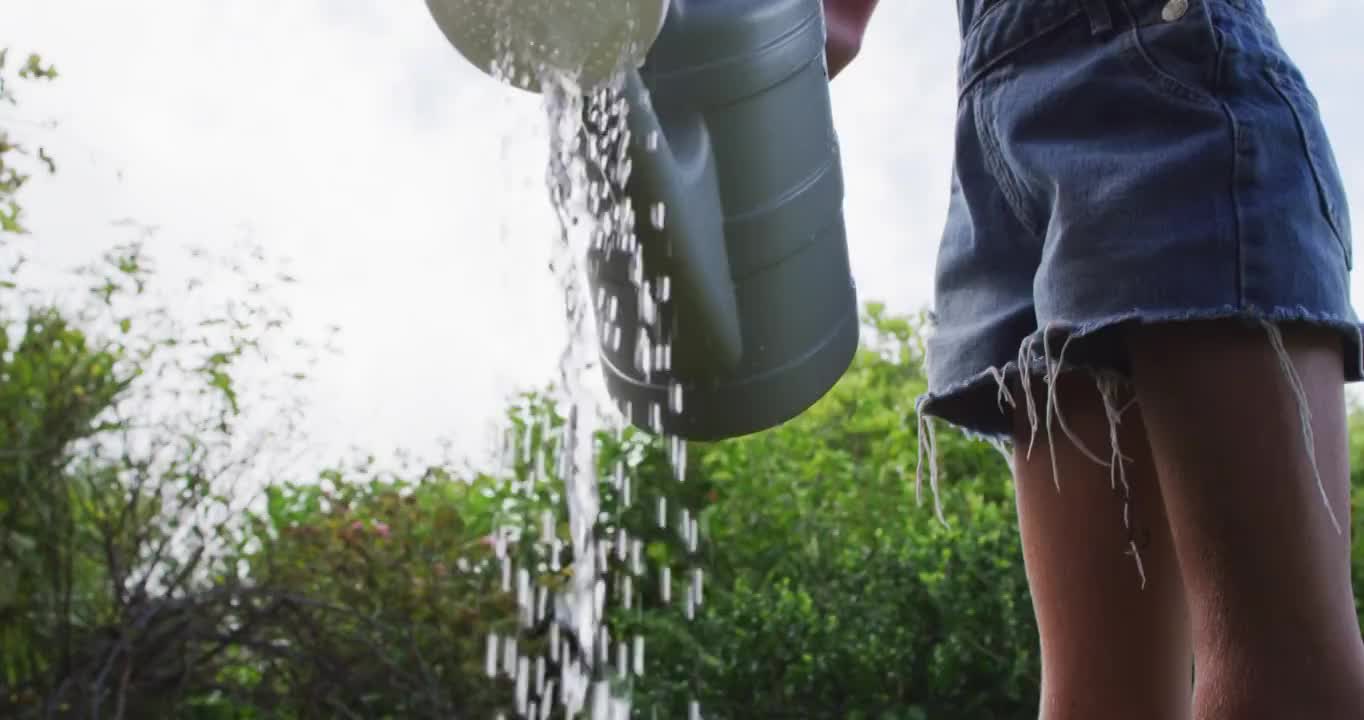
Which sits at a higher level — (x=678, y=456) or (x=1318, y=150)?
(x=678, y=456)

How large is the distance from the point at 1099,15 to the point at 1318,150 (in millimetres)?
151

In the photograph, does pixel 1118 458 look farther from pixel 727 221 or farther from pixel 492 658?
pixel 492 658

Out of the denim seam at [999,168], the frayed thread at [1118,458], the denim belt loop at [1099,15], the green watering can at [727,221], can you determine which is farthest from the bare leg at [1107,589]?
the green watering can at [727,221]

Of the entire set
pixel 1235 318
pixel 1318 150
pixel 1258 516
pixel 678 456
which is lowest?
pixel 1258 516

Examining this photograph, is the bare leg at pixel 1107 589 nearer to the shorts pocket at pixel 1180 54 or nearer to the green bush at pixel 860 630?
the shorts pocket at pixel 1180 54

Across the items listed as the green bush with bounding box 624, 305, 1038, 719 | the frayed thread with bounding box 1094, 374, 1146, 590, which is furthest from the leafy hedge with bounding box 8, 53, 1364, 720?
the frayed thread with bounding box 1094, 374, 1146, 590

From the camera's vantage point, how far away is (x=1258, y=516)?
66cm

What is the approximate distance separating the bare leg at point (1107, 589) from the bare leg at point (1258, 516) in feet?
0.39

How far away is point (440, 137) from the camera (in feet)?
8.20

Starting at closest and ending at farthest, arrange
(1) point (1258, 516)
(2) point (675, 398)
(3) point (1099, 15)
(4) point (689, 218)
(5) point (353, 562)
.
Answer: (1) point (1258, 516), (3) point (1099, 15), (4) point (689, 218), (2) point (675, 398), (5) point (353, 562)

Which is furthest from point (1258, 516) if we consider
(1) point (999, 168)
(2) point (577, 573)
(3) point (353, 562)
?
(3) point (353, 562)

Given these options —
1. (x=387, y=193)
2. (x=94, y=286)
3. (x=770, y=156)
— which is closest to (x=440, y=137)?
(x=387, y=193)

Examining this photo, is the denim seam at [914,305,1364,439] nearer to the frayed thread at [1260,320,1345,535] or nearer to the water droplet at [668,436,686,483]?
the frayed thread at [1260,320,1345,535]

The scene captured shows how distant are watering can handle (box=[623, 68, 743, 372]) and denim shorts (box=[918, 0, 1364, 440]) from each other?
0.27 m
